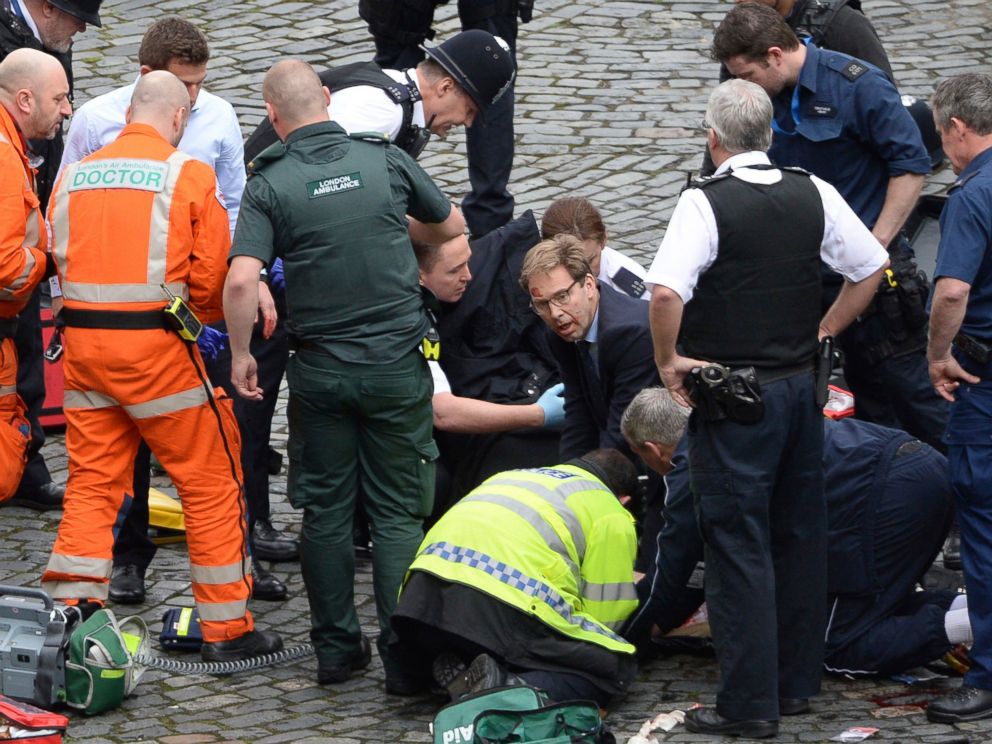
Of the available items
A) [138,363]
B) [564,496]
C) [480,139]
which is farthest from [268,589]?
[480,139]

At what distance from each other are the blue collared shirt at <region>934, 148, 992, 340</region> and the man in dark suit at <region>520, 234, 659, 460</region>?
1182 millimetres

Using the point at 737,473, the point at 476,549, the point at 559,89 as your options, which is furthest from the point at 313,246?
the point at 559,89

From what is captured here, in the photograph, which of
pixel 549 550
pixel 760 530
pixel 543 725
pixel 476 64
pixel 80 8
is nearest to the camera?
pixel 543 725

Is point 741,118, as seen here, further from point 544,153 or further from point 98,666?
point 544,153

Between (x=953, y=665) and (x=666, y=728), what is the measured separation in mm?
1042

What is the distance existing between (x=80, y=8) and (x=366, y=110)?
56.6 inches

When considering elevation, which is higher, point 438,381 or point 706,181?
point 706,181

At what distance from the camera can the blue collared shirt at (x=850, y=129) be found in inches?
253

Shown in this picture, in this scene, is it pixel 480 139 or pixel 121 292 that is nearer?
pixel 121 292

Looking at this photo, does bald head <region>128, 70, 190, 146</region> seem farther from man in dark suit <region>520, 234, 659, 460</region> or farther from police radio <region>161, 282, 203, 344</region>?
man in dark suit <region>520, 234, 659, 460</region>

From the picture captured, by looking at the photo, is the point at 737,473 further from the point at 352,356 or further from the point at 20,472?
the point at 20,472

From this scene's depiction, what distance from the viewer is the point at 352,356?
18.1 feet

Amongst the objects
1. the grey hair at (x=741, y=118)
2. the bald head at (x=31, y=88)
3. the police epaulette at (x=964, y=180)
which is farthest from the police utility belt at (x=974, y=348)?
the bald head at (x=31, y=88)

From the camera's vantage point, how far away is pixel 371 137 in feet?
18.4
